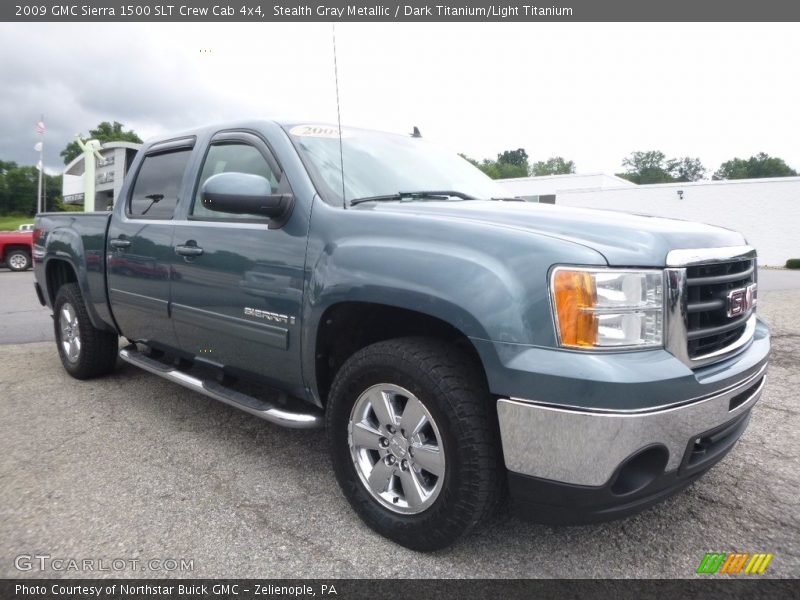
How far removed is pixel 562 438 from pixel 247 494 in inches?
64.8

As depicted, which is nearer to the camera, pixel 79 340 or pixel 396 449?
pixel 396 449

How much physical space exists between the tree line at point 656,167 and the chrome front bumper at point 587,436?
77.8 m

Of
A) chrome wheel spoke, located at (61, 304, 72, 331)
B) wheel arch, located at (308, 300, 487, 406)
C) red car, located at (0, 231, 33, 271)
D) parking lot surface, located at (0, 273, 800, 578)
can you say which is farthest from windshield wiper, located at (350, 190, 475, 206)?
red car, located at (0, 231, 33, 271)

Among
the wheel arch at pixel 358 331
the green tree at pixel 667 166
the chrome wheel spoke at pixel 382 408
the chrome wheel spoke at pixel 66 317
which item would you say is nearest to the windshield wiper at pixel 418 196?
the wheel arch at pixel 358 331

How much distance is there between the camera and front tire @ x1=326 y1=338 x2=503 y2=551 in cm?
208

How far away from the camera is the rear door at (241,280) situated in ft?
8.92

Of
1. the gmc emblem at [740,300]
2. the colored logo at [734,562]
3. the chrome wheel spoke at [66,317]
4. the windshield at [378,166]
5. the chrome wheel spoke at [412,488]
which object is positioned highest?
the windshield at [378,166]

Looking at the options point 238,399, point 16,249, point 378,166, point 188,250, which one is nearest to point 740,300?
point 378,166

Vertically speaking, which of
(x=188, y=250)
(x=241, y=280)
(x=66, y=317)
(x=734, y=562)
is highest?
(x=188, y=250)

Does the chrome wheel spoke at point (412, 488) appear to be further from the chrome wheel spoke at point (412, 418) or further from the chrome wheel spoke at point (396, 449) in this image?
the chrome wheel spoke at point (412, 418)

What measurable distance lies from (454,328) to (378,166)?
1.21 meters

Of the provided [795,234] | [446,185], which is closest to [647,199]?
[795,234]

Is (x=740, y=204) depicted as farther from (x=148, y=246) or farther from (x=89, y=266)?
(x=148, y=246)

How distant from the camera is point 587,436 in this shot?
1.86 meters
